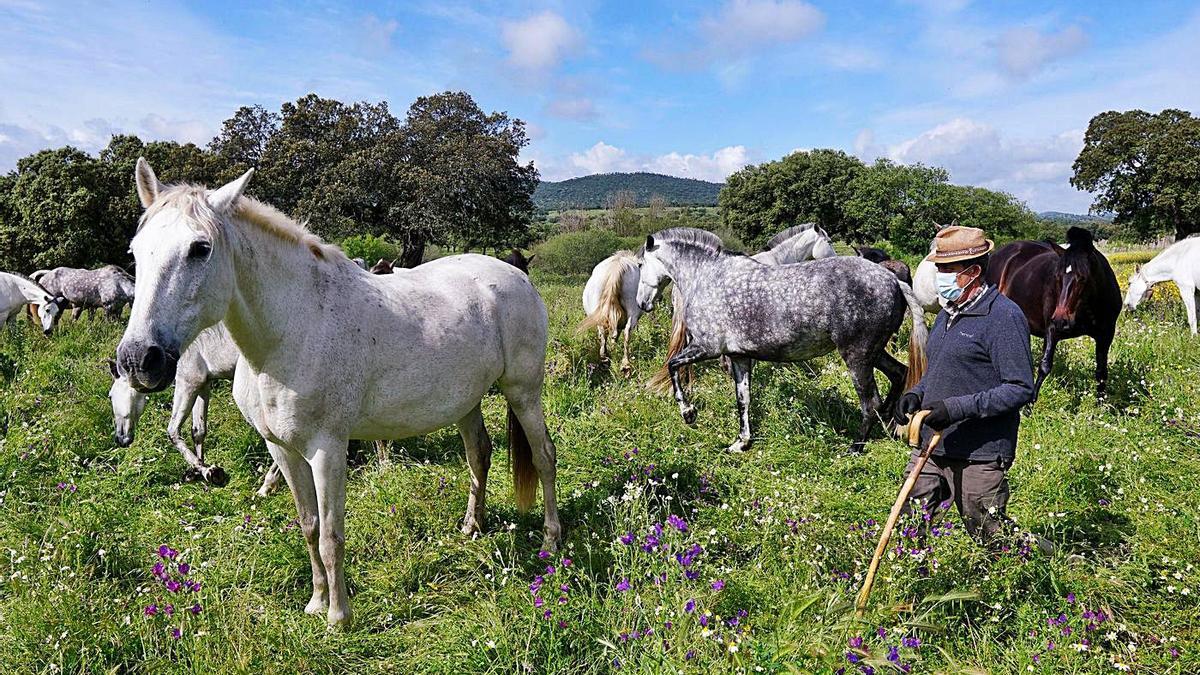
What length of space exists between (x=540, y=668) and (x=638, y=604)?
511 mm

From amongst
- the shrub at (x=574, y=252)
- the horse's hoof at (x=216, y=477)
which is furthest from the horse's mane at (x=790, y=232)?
the shrub at (x=574, y=252)

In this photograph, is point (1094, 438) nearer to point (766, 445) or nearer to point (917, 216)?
point (766, 445)

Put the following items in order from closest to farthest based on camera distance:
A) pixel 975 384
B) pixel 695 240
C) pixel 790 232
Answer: pixel 975 384 < pixel 695 240 < pixel 790 232

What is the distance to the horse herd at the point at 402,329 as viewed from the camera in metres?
2.33

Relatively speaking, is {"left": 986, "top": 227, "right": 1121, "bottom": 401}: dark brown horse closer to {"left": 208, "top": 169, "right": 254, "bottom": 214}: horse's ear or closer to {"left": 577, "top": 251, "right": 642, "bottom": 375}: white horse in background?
{"left": 577, "top": 251, "right": 642, "bottom": 375}: white horse in background

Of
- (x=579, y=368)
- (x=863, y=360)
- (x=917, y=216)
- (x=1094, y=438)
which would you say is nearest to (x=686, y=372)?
(x=579, y=368)

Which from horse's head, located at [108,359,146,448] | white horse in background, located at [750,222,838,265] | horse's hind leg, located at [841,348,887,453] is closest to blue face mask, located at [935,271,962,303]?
horse's hind leg, located at [841,348,887,453]

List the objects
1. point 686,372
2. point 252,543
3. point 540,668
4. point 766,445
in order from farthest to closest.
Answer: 1. point 686,372
2. point 766,445
3. point 252,543
4. point 540,668

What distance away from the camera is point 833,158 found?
44.3 meters

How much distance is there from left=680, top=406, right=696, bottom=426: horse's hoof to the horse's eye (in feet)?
14.9

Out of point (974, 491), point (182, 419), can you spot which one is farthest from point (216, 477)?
point (974, 491)

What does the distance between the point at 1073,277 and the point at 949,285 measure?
3986mm

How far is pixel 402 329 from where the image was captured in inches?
124

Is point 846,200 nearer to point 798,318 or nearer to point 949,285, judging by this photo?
point 798,318
